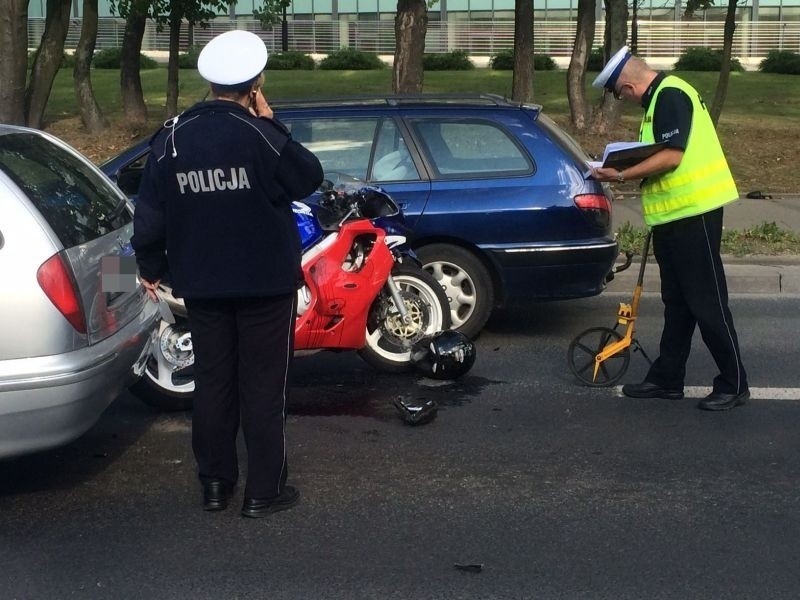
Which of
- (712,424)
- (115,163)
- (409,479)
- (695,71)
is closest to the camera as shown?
(409,479)

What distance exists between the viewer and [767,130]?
725 inches

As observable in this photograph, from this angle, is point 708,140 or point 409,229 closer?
point 708,140

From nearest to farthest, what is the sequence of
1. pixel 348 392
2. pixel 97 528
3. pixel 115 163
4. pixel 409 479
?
pixel 97 528, pixel 409 479, pixel 348 392, pixel 115 163

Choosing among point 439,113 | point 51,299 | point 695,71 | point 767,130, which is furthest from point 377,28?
point 51,299

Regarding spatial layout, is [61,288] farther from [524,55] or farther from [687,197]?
[524,55]

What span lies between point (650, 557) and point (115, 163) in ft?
15.0

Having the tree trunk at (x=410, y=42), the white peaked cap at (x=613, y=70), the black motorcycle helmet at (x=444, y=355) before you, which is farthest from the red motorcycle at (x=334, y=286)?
the tree trunk at (x=410, y=42)

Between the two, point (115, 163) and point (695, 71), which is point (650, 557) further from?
point (695, 71)

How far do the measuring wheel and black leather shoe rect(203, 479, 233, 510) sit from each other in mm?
2533

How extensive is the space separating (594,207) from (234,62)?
367cm

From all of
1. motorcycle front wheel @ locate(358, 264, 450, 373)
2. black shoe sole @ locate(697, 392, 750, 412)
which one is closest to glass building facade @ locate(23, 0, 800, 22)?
motorcycle front wheel @ locate(358, 264, 450, 373)

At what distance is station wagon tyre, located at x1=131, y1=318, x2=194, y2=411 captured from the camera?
6078mm

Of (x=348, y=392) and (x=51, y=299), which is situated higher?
(x=51, y=299)

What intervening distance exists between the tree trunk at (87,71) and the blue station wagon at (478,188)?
9764mm
